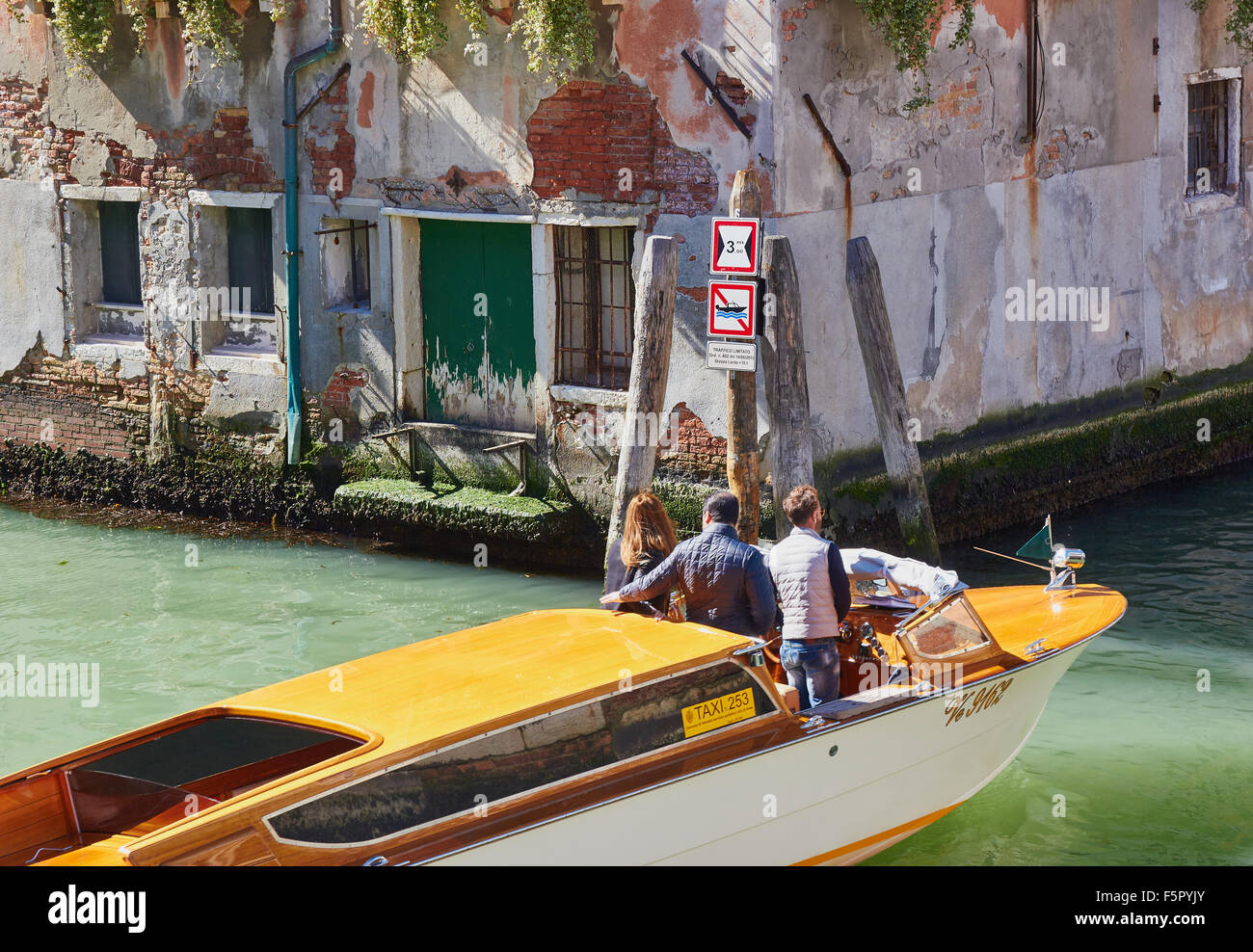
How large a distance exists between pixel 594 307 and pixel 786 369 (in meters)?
2.18

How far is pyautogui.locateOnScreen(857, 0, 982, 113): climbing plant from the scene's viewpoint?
10359mm

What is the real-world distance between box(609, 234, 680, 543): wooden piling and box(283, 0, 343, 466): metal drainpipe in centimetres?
352

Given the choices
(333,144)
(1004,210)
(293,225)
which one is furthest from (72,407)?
(1004,210)

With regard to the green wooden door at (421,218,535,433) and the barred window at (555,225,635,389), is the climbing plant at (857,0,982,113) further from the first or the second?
the green wooden door at (421,218,535,433)

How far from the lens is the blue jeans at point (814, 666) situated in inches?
267

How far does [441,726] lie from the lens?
551cm

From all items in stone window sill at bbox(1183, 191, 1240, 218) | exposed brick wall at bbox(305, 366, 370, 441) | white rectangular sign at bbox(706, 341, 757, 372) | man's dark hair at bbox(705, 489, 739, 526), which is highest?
stone window sill at bbox(1183, 191, 1240, 218)

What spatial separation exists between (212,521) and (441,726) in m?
7.79

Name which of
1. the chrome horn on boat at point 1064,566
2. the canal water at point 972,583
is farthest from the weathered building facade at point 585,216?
the chrome horn on boat at point 1064,566

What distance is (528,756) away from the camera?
5.63 meters

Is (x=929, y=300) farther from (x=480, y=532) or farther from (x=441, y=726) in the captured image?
(x=441, y=726)

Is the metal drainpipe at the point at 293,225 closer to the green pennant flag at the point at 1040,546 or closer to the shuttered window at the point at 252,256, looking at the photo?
the shuttered window at the point at 252,256

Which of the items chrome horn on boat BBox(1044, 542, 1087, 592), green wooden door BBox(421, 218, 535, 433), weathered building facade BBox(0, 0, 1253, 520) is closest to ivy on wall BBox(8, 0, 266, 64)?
weathered building facade BBox(0, 0, 1253, 520)

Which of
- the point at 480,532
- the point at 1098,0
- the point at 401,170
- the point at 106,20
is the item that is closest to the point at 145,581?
the point at 480,532
